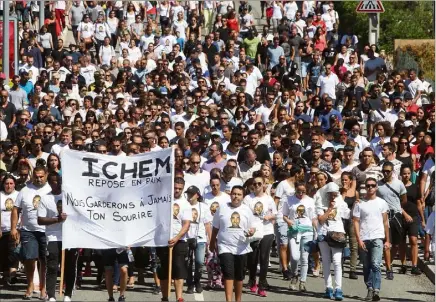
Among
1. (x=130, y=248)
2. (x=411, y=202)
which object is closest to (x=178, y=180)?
(x=130, y=248)

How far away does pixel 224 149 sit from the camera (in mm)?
24125

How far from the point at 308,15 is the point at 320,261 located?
1650 cm

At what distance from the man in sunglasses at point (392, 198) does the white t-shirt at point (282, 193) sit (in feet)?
4.48

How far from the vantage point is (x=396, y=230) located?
2156 cm

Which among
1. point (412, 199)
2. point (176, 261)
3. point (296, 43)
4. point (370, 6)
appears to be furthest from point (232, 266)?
point (296, 43)

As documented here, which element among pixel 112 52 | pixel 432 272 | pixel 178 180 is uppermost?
pixel 112 52

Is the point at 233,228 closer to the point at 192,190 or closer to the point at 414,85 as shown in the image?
the point at 192,190

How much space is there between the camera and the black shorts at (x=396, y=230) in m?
21.5

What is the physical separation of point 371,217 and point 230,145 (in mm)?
3995

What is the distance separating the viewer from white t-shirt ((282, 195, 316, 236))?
20531 millimetres

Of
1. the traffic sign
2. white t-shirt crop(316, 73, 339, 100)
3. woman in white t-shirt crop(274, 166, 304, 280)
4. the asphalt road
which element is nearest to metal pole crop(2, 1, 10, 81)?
white t-shirt crop(316, 73, 339, 100)

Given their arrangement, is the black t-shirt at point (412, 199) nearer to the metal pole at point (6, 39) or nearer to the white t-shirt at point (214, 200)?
the white t-shirt at point (214, 200)

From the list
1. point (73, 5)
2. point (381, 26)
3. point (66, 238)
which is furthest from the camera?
point (381, 26)

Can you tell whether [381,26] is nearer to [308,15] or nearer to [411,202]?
[308,15]
